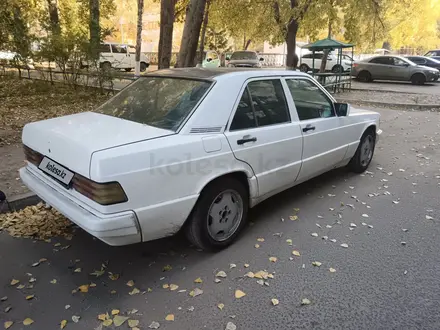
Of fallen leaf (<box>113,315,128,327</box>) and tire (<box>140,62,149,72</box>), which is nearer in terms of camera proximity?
fallen leaf (<box>113,315,128,327</box>)

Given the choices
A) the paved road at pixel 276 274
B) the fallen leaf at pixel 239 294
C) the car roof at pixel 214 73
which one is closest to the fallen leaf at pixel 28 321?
the paved road at pixel 276 274

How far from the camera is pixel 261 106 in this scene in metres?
3.63

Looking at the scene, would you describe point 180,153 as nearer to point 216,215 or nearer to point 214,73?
point 216,215

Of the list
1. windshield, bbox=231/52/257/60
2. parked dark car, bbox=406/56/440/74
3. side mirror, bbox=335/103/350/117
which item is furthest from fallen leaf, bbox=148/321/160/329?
parked dark car, bbox=406/56/440/74

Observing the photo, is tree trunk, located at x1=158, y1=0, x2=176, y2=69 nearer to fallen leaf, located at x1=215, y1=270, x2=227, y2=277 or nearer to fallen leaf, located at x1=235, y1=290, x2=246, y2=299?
fallen leaf, located at x1=215, y1=270, x2=227, y2=277

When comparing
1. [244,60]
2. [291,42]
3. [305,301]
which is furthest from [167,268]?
[244,60]

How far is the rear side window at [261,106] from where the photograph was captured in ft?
11.2

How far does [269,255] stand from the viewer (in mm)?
3371

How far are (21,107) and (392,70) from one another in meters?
18.4

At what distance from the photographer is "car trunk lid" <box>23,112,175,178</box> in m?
2.65

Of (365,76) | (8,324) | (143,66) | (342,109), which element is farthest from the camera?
(143,66)

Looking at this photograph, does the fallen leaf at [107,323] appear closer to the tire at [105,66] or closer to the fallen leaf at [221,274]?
the fallen leaf at [221,274]

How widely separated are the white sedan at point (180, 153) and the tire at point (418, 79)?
17933mm

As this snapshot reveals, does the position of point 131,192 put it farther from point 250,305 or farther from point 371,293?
point 371,293
